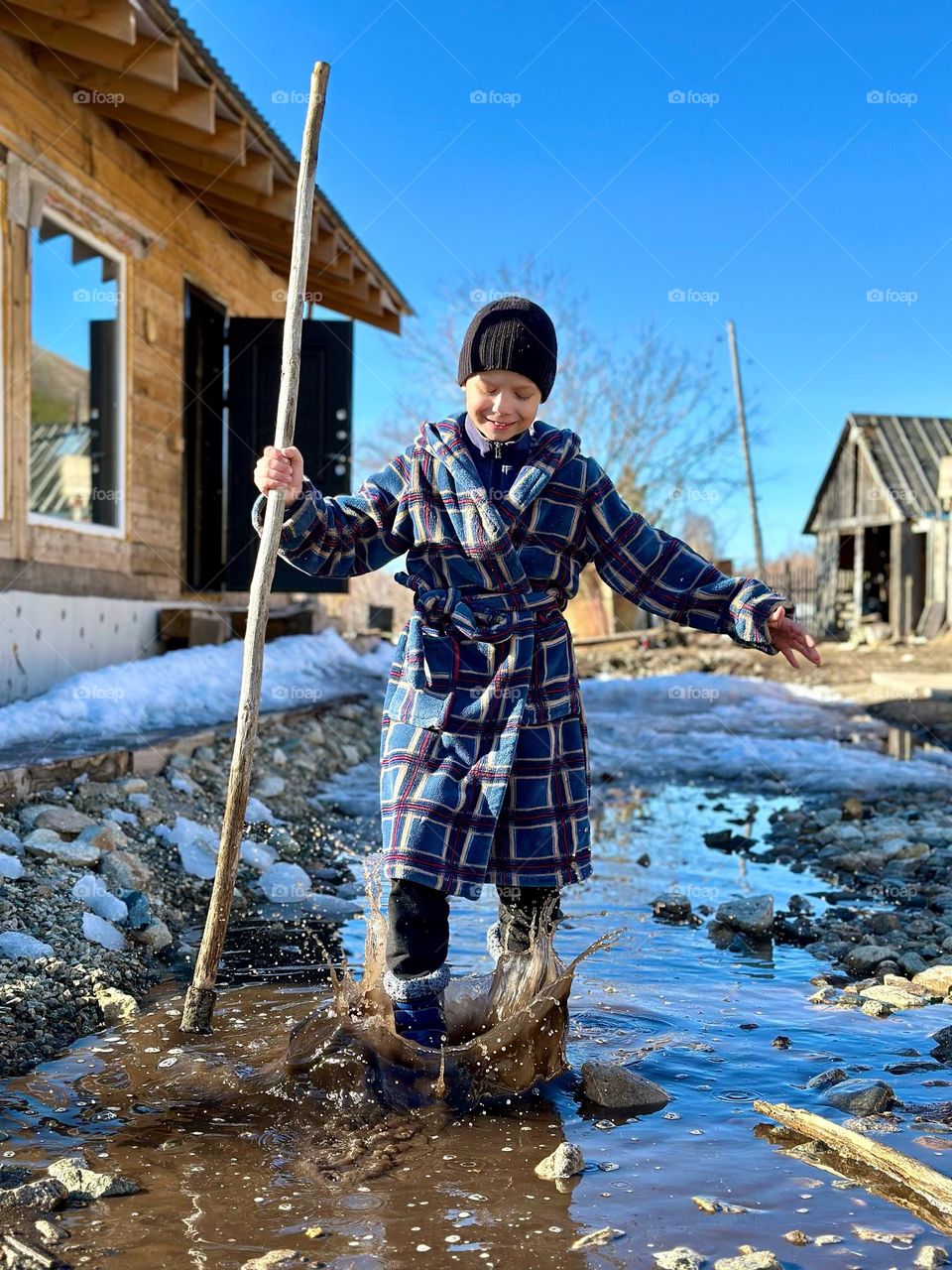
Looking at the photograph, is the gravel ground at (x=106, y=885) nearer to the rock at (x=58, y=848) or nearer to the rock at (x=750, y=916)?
the rock at (x=58, y=848)

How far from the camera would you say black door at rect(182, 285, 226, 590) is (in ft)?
33.4

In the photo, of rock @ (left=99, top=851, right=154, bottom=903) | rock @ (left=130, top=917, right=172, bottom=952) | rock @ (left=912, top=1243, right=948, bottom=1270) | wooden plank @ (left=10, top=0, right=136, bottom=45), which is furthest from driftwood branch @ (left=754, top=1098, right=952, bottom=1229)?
wooden plank @ (left=10, top=0, right=136, bottom=45)

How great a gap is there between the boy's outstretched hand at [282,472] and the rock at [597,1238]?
168 cm

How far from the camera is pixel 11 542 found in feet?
21.9

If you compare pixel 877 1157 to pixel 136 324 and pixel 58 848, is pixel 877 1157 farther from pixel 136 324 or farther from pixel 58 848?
pixel 136 324

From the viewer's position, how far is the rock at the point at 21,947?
3.23 meters

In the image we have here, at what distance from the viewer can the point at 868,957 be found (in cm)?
379

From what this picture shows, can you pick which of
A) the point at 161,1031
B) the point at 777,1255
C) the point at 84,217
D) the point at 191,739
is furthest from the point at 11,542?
the point at 777,1255

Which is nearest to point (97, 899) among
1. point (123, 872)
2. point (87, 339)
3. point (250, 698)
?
point (123, 872)

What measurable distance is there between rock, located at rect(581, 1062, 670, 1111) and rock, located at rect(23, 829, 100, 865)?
1984 millimetres

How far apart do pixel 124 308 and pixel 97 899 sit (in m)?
5.95

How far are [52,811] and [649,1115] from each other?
8.14 feet

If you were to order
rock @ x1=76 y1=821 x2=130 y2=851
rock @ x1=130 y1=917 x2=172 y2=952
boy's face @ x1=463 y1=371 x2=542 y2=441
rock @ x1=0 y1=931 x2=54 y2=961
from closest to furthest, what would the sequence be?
boy's face @ x1=463 y1=371 x2=542 y2=441, rock @ x1=0 y1=931 x2=54 y2=961, rock @ x1=130 y1=917 x2=172 y2=952, rock @ x1=76 y1=821 x2=130 y2=851

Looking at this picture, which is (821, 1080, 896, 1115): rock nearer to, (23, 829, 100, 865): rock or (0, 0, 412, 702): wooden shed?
(23, 829, 100, 865): rock
